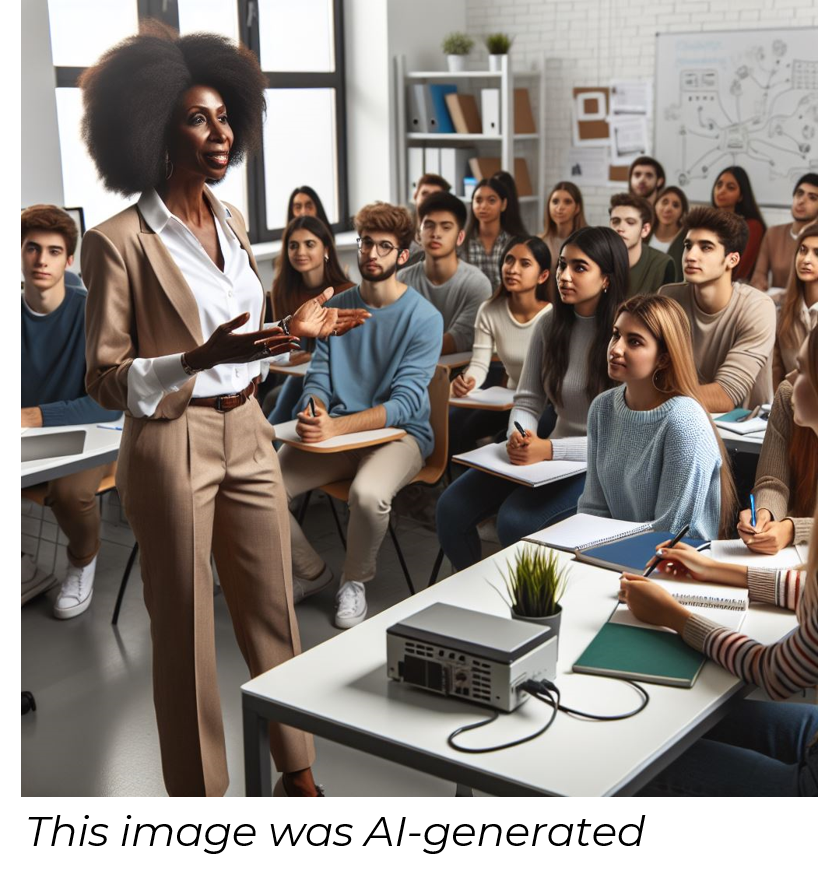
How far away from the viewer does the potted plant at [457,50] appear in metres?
8.11

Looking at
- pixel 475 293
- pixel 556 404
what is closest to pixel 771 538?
pixel 556 404

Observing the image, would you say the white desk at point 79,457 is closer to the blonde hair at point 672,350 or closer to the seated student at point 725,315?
the blonde hair at point 672,350

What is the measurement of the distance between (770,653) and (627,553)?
0.62 meters

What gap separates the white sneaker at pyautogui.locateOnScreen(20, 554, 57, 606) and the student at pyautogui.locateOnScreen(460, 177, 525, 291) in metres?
3.15

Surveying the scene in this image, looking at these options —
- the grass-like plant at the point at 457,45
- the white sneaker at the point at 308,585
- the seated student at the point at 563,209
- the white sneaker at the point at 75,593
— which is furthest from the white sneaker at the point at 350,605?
the grass-like plant at the point at 457,45

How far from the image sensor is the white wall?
A: 7.46 m

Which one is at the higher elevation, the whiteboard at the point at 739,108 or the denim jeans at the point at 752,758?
the whiteboard at the point at 739,108

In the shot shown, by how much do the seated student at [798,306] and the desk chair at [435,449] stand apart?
1.31m

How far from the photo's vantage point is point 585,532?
263 cm

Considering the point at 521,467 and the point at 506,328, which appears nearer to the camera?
the point at 521,467

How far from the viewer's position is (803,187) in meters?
6.77

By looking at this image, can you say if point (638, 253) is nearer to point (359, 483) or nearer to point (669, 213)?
point (669, 213)

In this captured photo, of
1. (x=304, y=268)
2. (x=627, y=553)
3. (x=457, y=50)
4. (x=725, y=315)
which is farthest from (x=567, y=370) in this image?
(x=457, y=50)

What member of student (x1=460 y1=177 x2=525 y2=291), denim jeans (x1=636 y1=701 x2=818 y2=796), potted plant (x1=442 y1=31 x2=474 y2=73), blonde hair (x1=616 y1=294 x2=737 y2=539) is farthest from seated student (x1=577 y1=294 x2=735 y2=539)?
potted plant (x1=442 y1=31 x2=474 y2=73)
